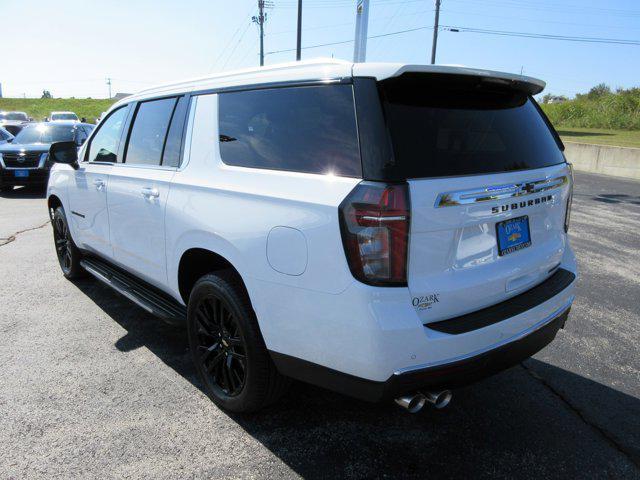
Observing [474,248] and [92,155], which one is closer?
[474,248]

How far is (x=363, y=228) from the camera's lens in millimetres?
1980

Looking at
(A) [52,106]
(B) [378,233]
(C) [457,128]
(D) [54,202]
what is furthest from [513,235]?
(A) [52,106]

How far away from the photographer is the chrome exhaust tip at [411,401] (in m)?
2.09

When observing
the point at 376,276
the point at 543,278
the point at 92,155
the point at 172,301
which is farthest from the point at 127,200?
the point at 543,278

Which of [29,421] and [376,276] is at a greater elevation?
[376,276]

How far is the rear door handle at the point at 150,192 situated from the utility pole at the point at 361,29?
8881 mm

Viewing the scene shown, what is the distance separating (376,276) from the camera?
6.51ft

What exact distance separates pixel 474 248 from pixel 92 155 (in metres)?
3.68

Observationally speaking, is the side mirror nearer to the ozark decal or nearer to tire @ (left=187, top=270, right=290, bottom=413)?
tire @ (left=187, top=270, right=290, bottom=413)

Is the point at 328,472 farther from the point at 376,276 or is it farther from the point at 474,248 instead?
the point at 474,248

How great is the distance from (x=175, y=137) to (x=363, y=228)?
1760 millimetres

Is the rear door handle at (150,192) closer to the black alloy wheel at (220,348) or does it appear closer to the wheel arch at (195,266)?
the wheel arch at (195,266)

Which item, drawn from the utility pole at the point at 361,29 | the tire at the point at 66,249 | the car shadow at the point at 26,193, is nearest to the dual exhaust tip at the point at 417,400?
the tire at the point at 66,249

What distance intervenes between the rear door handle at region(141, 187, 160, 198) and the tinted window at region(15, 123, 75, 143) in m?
11.1
